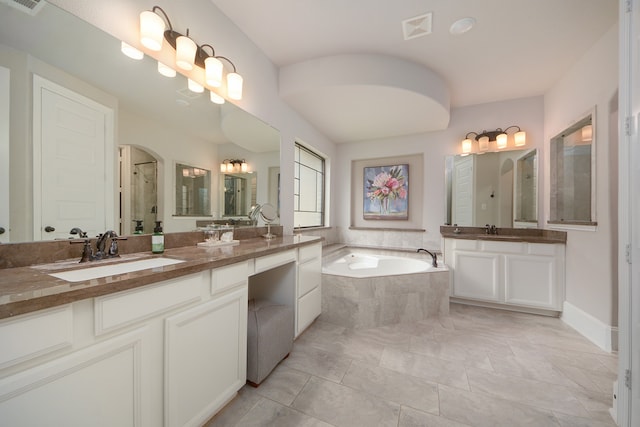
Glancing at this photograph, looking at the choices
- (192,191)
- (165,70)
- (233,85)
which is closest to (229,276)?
(192,191)

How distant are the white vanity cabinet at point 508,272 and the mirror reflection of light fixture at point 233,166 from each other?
2641mm

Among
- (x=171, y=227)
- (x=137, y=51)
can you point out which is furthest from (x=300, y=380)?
(x=137, y=51)

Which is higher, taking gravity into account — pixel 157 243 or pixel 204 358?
pixel 157 243

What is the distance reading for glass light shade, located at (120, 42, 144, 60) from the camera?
1.29m

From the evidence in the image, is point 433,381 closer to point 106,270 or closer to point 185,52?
point 106,270

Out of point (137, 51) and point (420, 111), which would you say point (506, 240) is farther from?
point (137, 51)

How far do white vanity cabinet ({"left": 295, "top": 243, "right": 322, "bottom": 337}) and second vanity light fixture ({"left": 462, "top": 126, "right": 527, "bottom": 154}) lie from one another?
2638mm

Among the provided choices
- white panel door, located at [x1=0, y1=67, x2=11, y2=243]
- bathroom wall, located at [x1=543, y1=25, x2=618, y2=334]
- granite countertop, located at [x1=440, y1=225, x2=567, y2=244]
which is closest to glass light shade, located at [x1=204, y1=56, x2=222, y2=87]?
white panel door, located at [x1=0, y1=67, x2=11, y2=243]

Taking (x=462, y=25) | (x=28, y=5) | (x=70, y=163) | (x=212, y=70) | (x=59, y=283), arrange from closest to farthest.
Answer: (x=59, y=283)
(x=28, y=5)
(x=70, y=163)
(x=212, y=70)
(x=462, y=25)

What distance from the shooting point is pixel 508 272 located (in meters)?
2.76

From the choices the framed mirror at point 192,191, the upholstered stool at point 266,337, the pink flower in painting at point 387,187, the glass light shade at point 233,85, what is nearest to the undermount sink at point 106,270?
the framed mirror at point 192,191

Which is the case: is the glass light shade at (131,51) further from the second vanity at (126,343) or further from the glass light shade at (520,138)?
the glass light shade at (520,138)

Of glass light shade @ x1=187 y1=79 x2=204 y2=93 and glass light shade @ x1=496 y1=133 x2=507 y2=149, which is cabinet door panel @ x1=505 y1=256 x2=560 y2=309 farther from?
glass light shade @ x1=187 y1=79 x2=204 y2=93

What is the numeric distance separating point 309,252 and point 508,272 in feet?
7.85
